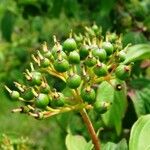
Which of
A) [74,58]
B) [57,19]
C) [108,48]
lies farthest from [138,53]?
[57,19]

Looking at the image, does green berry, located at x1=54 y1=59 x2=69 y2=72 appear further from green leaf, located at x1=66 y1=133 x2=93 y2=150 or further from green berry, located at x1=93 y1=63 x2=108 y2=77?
green leaf, located at x1=66 y1=133 x2=93 y2=150

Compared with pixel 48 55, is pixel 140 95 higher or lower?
lower

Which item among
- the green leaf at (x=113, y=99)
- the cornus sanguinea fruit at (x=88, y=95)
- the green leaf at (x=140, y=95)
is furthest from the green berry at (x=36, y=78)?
the green leaf at (x=140, y=95)

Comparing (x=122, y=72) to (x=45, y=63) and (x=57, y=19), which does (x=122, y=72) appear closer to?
(x=45, y=63)

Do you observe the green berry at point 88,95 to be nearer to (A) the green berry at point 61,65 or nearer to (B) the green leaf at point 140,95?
(A) the green berry at point 61,65

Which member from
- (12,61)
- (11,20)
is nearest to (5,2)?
(11,20)

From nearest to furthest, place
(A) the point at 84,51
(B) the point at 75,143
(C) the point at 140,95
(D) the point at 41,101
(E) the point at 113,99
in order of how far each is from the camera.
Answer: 1. (D) the point at 41,101
2. (A) the point at 84,51
3. (B) the point at 75,143
4. (E) the point at 113,99
5. (C) the point at 140,95
